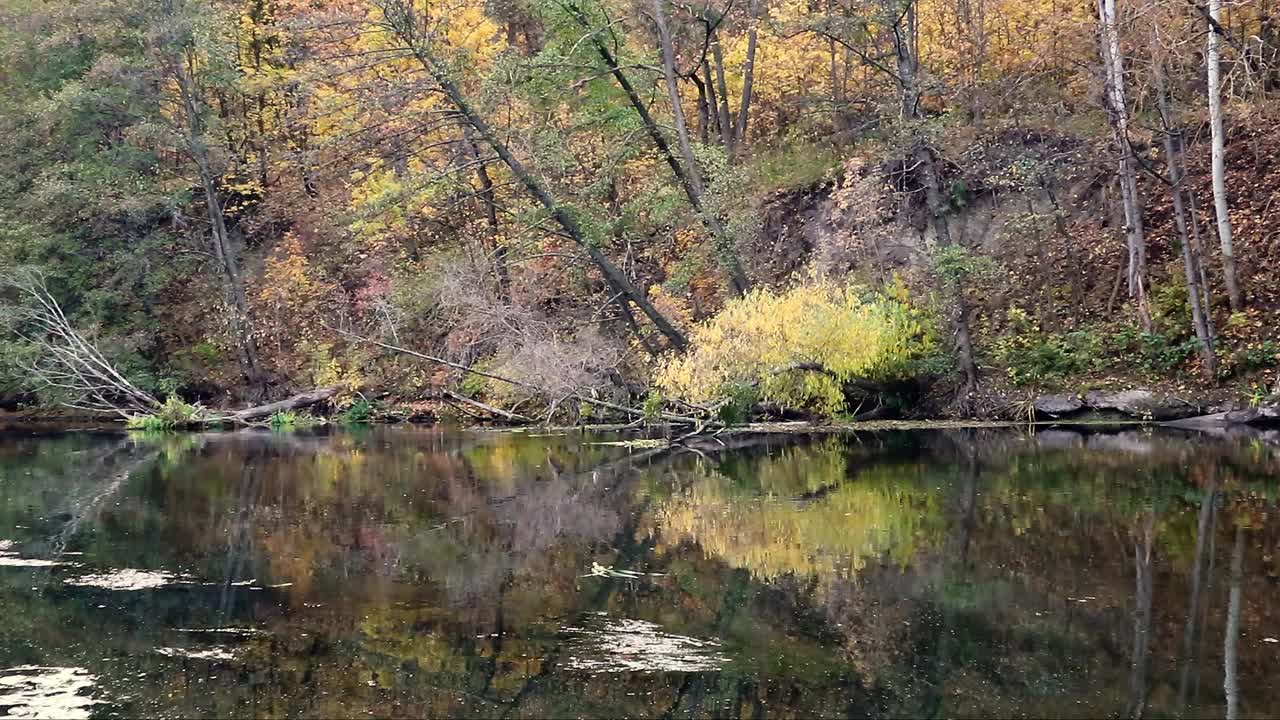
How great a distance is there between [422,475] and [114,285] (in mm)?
19879

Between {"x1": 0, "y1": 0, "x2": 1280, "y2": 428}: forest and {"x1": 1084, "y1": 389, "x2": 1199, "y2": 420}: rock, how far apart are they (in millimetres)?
56

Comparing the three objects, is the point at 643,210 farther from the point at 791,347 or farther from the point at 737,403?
the point at 791,347

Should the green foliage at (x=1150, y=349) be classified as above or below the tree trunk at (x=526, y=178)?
below

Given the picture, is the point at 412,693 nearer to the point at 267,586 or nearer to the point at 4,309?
the point at 267,586

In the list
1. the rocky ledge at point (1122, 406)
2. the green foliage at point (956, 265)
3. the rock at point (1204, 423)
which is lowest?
the rock at point (1204, 423)

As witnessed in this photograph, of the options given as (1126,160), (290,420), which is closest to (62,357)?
(290,420)

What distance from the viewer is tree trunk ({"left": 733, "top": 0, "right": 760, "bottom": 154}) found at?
27750 mm

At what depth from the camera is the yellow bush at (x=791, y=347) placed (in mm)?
19812

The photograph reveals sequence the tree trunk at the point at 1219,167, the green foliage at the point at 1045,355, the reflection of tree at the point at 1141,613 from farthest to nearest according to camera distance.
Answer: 1. the green foliage at the point at 1045,355
2. the tree trunk at the point at 1219,167
3. the reflection of tree at the point at 1141,613

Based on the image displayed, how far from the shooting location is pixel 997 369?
22.2m

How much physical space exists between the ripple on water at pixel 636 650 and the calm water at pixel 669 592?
26 mm

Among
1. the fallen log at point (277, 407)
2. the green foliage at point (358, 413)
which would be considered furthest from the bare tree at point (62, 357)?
the green foliage at point (358, 413)

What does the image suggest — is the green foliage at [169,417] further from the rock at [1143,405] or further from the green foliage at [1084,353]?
the rock at [1143,405]

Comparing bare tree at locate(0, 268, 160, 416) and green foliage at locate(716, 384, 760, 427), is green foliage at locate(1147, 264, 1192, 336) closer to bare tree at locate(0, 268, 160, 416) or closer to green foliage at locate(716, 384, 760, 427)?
green foliage at locate(716, 384, 760, 427)
